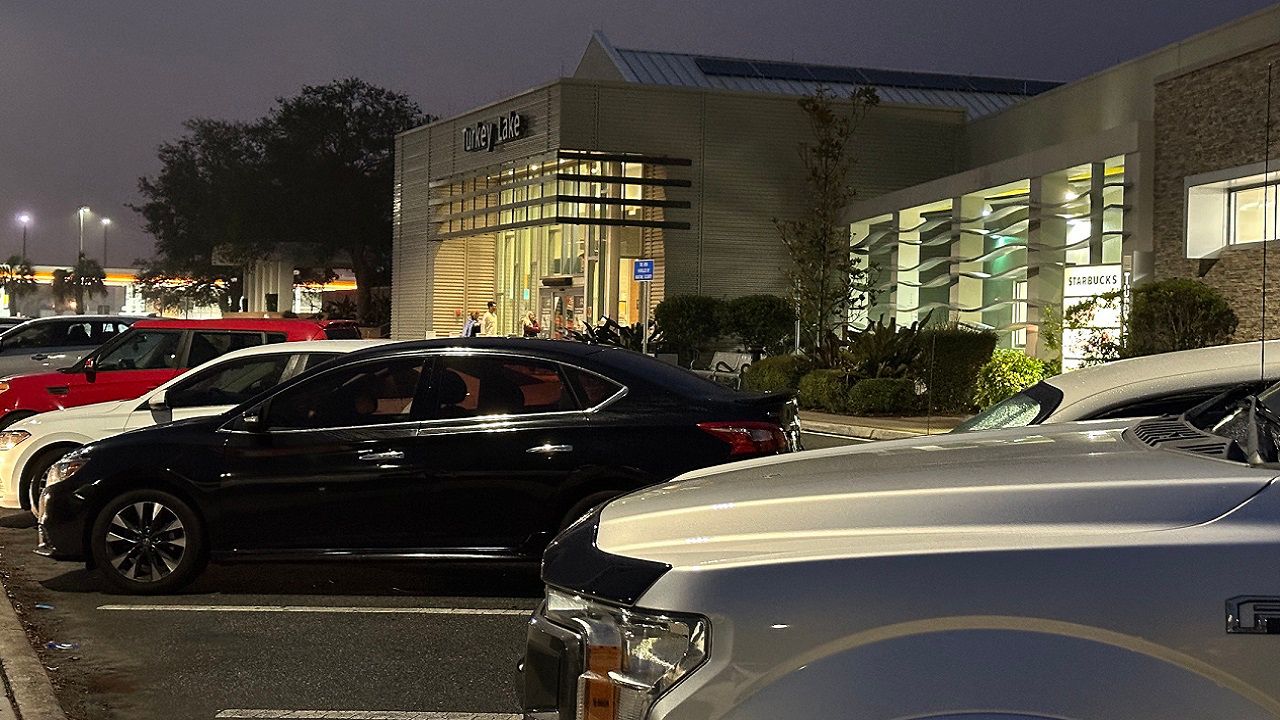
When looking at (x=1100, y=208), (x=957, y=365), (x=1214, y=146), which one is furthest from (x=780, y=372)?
(x=1214, y=146)

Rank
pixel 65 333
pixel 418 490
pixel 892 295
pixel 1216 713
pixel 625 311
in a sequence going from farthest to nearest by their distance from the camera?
pixel 625 311, pixel 892 295, pixel 65 333, pixel 418 490, pixel 1216 713

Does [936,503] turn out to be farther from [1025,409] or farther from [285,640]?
[285,640]

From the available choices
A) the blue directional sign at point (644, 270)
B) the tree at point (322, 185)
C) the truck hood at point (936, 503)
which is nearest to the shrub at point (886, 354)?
the blue directional sign at point (644, 270)

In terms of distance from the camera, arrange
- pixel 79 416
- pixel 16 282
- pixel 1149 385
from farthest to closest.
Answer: pixel 16 282, pixel 79 416, pixel 1149 385

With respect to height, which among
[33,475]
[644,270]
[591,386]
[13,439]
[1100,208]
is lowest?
[33,475]

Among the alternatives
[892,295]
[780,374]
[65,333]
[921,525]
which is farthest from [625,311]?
[921,525]

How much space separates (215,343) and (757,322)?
94.3ft

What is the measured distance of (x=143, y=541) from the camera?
9742mm

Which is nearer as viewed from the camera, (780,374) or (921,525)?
(921,525)

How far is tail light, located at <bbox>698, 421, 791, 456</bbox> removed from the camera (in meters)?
9.35

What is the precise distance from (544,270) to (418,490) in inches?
1729

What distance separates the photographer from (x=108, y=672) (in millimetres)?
7723

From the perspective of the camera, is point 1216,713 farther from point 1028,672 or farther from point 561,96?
point 561,96

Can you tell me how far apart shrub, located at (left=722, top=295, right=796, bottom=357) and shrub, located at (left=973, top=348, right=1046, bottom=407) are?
1706 cm
